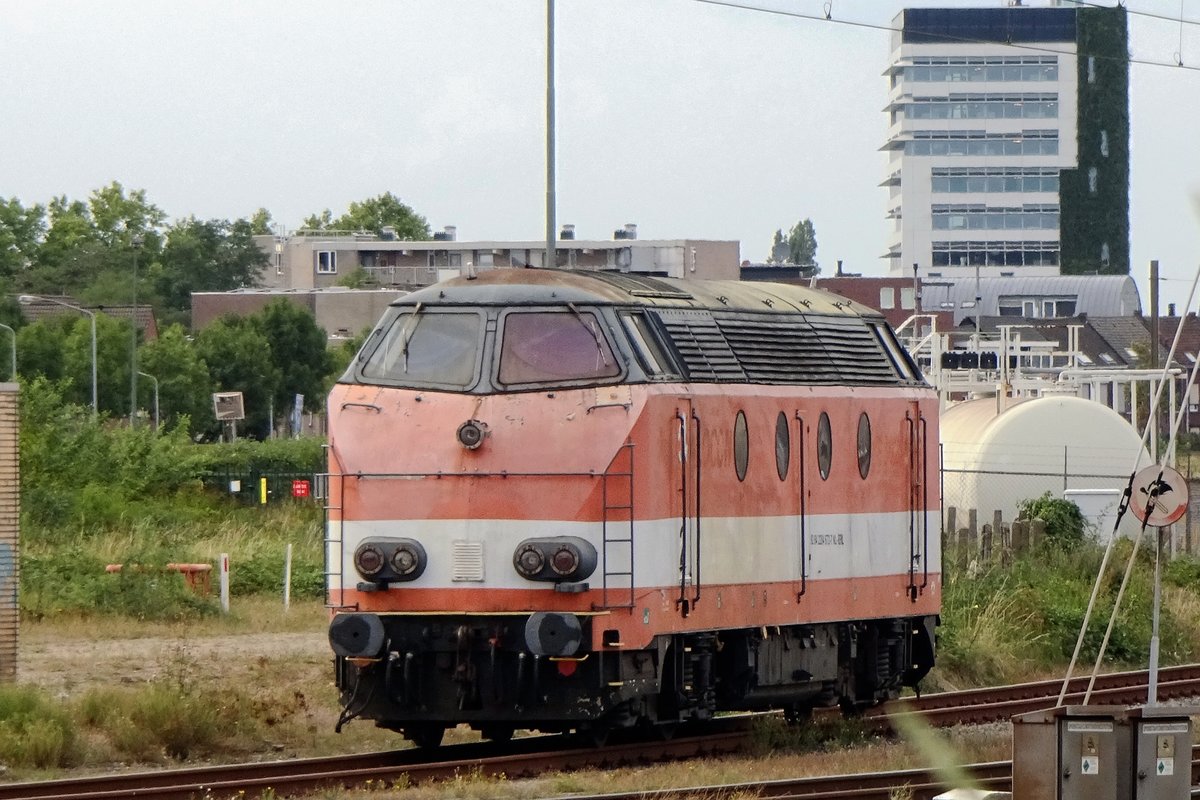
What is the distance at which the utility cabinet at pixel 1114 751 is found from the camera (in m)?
10.7

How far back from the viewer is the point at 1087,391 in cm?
4959

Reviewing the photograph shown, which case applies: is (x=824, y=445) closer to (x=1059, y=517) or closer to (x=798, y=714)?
(x=798, y=714)

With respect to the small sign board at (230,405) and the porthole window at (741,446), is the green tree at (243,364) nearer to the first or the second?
the small sign board at (230,405)

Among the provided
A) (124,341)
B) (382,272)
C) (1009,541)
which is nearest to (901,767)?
(1009,541)

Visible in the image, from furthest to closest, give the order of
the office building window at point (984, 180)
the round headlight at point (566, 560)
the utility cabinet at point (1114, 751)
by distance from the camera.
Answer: the office building window at point (984, 180), the round headlight at point (566, 560), the utility cabinet at point (1114, 751)

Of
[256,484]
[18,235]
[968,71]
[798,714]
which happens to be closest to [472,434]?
[798,714]

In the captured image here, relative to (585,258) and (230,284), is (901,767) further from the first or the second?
(230,284)

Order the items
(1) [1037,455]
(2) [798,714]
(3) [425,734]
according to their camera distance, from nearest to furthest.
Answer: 1. (3) [425,734]
2. (2) [798,714]
3. (1) [1037,455]

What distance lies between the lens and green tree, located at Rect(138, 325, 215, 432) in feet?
215

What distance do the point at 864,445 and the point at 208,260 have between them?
100 m

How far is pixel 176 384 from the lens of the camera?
65.3 m

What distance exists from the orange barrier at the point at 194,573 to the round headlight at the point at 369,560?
41.8 feet

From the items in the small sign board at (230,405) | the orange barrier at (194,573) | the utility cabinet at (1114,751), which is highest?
the small sign board at (230,405)

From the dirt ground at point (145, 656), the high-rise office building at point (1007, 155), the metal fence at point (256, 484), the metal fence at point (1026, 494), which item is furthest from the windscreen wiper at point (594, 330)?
the high-rise office building at point (1007, 155)
